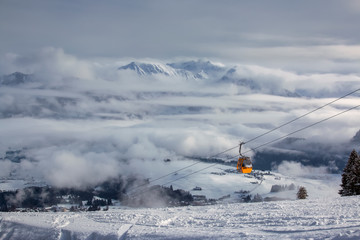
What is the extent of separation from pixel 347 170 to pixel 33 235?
35980 millimetres

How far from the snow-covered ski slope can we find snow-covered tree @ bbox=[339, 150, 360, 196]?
16.1m

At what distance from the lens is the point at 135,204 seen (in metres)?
155

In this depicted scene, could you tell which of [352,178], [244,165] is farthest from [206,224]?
[352,178]

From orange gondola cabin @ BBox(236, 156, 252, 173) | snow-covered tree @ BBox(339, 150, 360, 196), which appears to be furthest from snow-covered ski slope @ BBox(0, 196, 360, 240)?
snow-covered tree @ BBox(339, 150, 360, 196)

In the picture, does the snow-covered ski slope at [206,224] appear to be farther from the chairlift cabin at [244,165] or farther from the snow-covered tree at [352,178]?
the snow-covered tree at [352,178]

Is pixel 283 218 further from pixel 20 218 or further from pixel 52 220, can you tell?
pixel 20 218

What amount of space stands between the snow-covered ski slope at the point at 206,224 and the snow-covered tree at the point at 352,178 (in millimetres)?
Result: 16130

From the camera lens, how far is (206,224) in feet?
70.6

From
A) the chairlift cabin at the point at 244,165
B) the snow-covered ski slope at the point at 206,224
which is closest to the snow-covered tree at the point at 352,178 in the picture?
the snow-covered ski slope at the point at 206,224

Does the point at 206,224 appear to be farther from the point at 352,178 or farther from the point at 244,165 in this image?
the point at 352,178

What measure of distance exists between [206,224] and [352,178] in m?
26.8

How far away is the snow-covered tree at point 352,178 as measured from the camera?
3978cm

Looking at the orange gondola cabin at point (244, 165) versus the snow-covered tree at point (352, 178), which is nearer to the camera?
the orange gondola cabin at point (244, 165)

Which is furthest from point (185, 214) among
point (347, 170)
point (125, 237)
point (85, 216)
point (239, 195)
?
point (239, 195)
